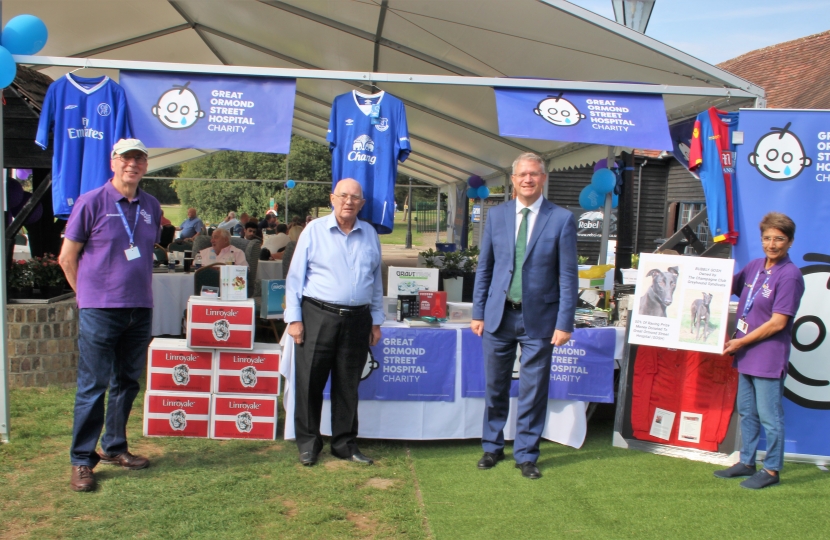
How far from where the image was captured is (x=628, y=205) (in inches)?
296

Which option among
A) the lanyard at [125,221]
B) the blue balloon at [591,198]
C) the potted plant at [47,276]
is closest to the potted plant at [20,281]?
the potted plant at [47,276]

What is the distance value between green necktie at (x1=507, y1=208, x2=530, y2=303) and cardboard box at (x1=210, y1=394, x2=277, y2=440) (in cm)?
172

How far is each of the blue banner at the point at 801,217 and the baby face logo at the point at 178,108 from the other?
3.47m

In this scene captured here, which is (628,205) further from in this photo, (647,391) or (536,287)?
(536,287)

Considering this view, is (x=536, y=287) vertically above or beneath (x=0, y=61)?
beneath

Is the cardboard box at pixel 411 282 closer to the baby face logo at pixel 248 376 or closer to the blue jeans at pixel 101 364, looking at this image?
the baby face logo at pixel 248 376

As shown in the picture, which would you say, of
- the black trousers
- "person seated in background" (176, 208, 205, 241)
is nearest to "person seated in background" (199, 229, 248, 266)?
the black trousers

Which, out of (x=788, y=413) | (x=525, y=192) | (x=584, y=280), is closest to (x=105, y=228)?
(x=525, y=192)

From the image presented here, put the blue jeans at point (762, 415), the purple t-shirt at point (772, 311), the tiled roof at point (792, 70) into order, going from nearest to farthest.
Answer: the purple t-shirt at point (772, 311), the blue jeans at point (762, 415), the tiled roof at point (792, 70)

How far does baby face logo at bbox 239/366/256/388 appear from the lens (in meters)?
4.17

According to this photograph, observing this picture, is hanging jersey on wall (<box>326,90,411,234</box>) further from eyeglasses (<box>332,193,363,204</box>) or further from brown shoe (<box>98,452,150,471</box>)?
brown shoe (<box>98,452,150,471</box>)

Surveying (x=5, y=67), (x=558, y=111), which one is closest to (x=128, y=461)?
(x=5, y=67)

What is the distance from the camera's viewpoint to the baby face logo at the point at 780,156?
409 cm

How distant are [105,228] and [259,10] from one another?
3.81m
